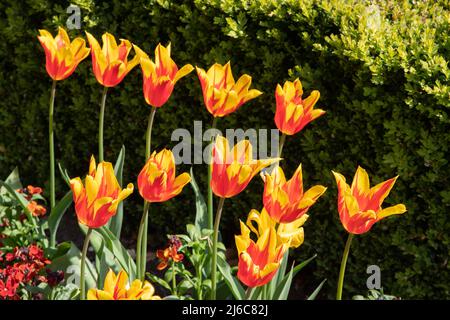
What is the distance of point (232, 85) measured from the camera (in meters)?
3.04

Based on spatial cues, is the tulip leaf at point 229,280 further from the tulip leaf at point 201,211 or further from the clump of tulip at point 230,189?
the tulip leaf at point 201,211

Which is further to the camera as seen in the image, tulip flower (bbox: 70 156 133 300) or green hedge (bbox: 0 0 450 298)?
green hedge (bbox: 0 0 450 298)

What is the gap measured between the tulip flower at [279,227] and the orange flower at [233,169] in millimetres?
145

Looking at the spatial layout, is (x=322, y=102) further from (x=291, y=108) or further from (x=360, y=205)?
(x=360, y=205)

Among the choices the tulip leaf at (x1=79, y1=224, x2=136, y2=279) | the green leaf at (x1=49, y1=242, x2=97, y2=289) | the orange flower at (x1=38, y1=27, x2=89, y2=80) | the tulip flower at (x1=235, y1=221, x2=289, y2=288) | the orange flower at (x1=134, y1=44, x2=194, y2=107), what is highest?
the orange flower at (x1=38, y1=27, x2=89, y2=80)

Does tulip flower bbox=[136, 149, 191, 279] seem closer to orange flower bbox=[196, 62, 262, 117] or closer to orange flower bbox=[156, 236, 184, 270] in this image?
orange flower bbox=[196, 62, 262, 117]

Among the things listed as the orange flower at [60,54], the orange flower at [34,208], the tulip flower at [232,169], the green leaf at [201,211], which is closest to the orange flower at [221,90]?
the tulip flower at [232,169]

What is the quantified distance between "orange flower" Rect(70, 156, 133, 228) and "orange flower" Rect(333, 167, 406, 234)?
660mm

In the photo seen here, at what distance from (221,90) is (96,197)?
73cm

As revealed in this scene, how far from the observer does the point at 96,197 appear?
246cm

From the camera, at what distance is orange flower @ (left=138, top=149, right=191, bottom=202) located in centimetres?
255

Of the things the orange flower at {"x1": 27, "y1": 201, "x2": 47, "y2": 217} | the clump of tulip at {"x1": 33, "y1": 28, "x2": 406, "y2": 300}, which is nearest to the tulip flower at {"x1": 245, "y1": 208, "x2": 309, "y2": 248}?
the clump of tulip at {"x1": 33, "y1": 28, "x2": 406, "y2": 300}

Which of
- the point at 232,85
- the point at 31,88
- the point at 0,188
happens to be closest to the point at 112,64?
the point at 232,85

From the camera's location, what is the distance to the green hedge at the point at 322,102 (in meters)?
3.58
